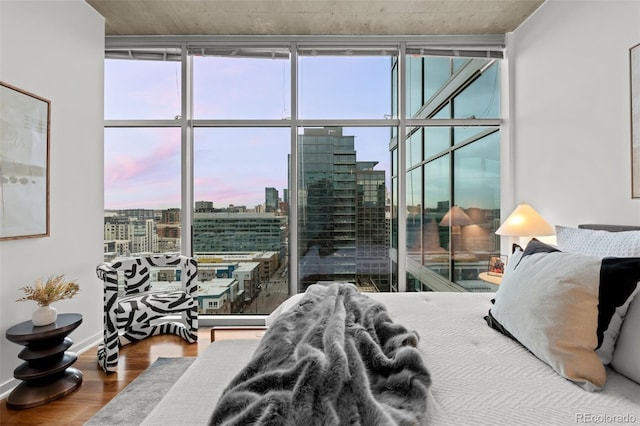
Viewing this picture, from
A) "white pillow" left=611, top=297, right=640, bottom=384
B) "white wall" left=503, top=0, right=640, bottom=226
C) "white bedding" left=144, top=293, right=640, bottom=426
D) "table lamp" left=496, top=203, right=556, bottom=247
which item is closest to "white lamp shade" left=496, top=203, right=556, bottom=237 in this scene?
"table lamp" left=496, top=203, right=556, bottom=247

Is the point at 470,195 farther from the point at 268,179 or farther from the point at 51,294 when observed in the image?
the point at 51,294

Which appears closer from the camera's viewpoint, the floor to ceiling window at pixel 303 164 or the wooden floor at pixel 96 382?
the wooden floor at pixel 96 382

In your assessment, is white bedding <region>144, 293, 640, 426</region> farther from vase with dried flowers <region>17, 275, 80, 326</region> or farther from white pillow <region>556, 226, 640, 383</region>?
vase with dried flowers <region>17, 275, 80, 326</region>

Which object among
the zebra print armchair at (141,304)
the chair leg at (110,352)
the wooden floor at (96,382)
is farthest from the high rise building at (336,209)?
the chair leg at (110,352)

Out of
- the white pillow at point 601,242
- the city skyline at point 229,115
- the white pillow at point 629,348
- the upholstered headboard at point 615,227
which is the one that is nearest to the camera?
the white pillow at point 629,348

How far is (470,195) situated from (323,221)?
158 centimetres

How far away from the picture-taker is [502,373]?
1091 millimetres

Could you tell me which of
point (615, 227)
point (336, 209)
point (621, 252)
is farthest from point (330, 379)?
point (336, 209)

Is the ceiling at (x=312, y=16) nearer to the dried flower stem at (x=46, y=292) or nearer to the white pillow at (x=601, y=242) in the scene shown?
the white pillow at (x=601, y=242)

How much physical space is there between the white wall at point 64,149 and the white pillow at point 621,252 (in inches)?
127

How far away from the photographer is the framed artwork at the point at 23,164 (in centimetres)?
202

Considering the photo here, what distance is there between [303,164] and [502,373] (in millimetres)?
2621

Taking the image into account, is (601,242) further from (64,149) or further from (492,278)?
(64,149)

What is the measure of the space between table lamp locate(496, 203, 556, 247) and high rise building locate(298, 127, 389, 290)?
120cm
